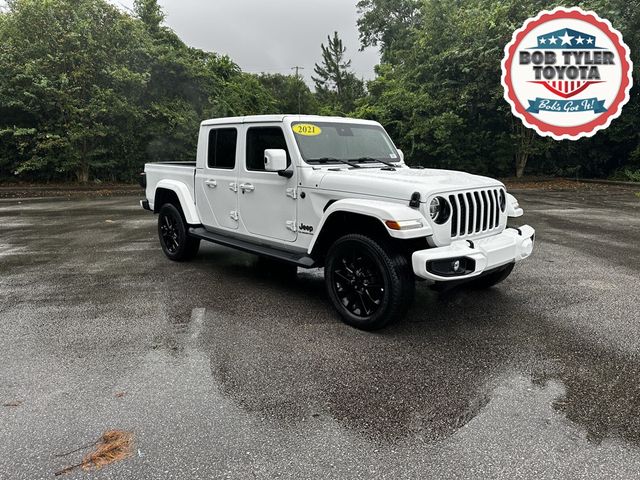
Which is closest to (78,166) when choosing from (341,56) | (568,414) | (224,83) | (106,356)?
(224,83)

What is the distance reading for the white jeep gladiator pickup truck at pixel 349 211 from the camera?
371cm

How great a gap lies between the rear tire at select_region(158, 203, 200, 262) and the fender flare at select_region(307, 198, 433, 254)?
2876 mm

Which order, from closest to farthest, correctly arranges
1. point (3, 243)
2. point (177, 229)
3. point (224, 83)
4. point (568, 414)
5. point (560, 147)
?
1. point (568, 414)
2. point (177, 229)
3. point (3, 243)
4. point (560, 147)
5. point (224, 83)

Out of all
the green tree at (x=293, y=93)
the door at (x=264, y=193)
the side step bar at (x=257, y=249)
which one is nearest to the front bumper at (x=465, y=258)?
the side step bar at (x=257, y=249)

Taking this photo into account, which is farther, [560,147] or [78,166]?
[560,147]

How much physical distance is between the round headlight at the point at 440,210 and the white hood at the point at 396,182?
8 centimetres

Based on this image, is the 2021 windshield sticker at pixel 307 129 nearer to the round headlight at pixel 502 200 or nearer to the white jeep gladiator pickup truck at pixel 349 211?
the white jeep gladiator pickup truck at pixel 349 211

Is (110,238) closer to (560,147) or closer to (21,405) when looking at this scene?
(21,405)

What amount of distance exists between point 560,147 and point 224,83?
15270 mm

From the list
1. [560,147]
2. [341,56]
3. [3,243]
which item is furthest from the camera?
[341,56]

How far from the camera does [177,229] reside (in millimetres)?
6281

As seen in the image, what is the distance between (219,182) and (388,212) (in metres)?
2.59

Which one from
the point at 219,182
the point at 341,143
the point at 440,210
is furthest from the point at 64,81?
the point at 440,210

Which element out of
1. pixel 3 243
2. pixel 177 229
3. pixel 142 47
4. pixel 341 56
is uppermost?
pixel 341 56
